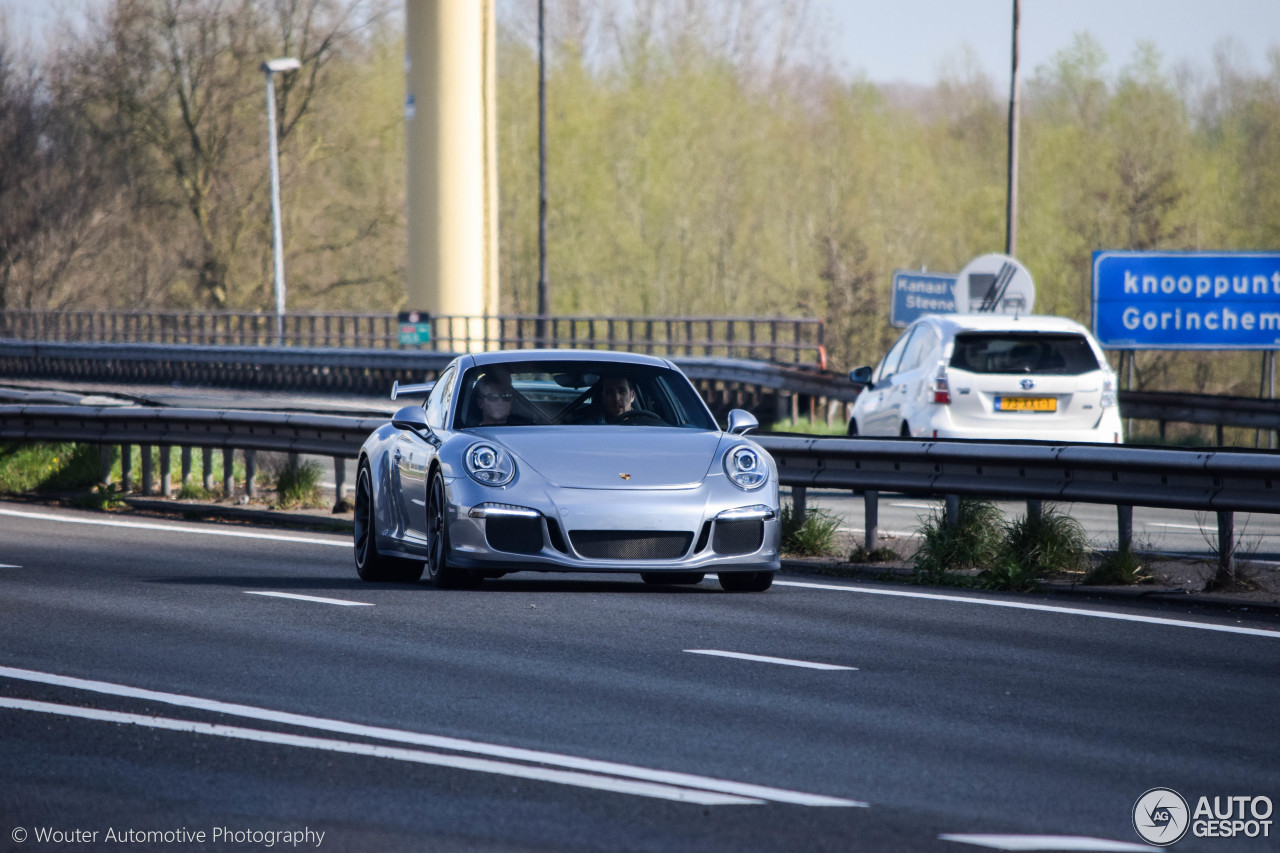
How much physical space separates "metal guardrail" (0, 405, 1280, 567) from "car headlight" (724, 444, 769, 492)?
2.05m

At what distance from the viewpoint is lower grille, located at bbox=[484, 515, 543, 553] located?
10578 millimetres

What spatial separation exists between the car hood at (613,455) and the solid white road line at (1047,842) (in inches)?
208

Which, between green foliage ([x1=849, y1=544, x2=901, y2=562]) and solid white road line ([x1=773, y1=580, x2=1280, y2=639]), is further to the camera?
green foliage ([x1=849, y1=544, x2=901, y2=562])

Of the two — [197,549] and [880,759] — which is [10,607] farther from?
[880,759]

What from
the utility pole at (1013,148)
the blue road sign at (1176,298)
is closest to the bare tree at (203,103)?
the utility pole at (1013,148)

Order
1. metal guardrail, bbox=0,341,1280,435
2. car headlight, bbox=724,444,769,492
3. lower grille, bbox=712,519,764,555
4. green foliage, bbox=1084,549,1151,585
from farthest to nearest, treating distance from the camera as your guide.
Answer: metal guardrail, bbox=0,341,1280,435 < green foliage, bbox=1084,549,1151,585 < car headlight, bbox=724,444,769,492 < lower grille, bbox=712,519,764,555

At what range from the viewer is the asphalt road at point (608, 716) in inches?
224

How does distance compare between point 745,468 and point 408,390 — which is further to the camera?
point 408,390

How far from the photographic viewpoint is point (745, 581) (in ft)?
37.8

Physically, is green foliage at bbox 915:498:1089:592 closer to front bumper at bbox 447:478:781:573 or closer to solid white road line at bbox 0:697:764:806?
front bumper at bbox 447:478:781:573

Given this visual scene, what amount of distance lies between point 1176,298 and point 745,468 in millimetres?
16881

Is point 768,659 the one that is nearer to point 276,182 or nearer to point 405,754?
point 405,754

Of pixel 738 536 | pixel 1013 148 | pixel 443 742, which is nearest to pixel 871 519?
pixel 738 536

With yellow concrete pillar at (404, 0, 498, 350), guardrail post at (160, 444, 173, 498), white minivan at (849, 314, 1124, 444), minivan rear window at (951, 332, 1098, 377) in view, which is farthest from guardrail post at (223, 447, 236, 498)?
yellow concrete pillar at (404, 0, 498, 350)
